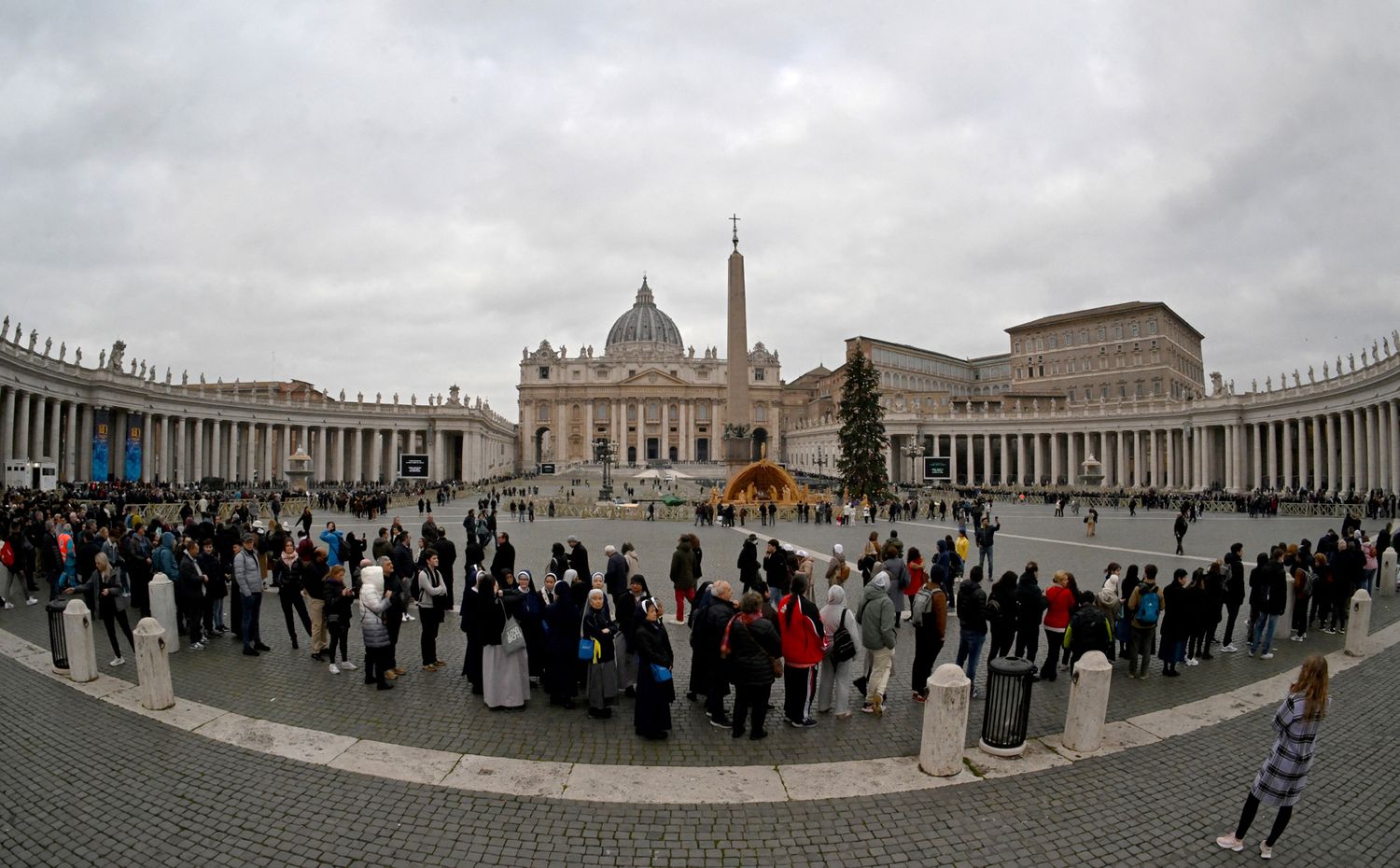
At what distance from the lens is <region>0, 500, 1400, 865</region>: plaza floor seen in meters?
4.80

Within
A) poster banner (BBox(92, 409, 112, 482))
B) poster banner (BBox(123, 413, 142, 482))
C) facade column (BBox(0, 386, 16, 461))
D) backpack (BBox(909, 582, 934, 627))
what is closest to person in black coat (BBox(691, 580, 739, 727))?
backpack (BBox(909, 582, 934, 627))

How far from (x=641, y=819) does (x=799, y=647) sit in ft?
7.18

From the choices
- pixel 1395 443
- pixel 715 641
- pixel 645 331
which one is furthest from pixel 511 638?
pixel 645 331

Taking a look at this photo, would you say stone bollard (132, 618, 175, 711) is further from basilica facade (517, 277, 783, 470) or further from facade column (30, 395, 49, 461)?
basilica facade (517, 277, 783, 470)

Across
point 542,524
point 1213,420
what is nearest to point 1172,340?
point 1213,420

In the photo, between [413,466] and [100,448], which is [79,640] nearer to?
[100,448]

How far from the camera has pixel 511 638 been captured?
7.00m

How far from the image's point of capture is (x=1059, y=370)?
260 ft

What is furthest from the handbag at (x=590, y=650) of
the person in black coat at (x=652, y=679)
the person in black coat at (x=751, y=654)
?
the person in black coat at (x=751, y=654)

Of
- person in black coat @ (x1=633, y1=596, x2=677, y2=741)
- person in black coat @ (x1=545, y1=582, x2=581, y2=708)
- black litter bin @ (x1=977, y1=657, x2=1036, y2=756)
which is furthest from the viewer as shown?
person in black coat @ (x1=545, y1=582, x2=581, y2=708)

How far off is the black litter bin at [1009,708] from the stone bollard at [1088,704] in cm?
43

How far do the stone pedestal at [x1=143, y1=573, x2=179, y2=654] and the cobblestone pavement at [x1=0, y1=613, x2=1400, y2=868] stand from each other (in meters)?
→ 2.84

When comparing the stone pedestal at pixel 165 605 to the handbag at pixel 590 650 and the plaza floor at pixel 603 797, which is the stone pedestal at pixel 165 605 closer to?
the plaza floor at pixel 603 797

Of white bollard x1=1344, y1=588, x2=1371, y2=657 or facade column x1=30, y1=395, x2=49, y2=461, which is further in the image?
facade column x1=30, y1=395, x2=49, y2=461
